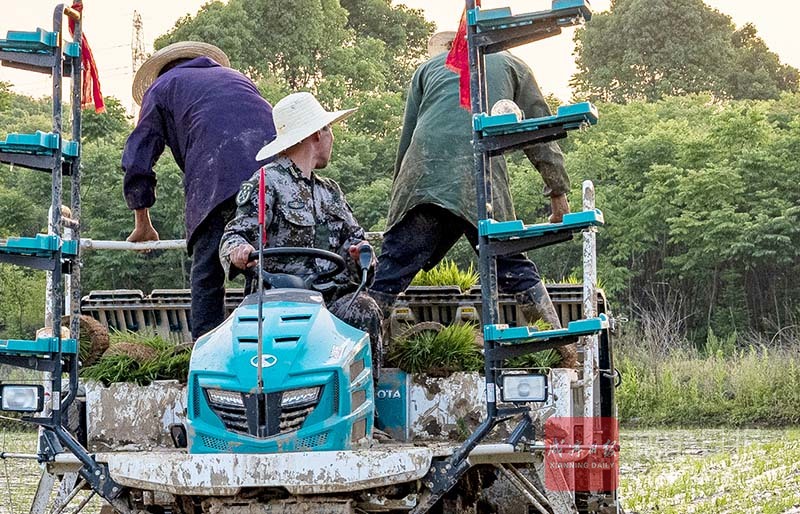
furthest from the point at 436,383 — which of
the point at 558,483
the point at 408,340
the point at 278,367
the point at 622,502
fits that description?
the point at 622,502

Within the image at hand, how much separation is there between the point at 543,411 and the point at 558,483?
465mm

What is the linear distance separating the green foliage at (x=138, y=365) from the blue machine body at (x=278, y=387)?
4.31 feet

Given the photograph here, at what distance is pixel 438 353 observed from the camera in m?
6.71

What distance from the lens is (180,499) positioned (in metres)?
5.64

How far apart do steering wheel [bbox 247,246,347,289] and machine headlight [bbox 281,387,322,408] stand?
63 cm

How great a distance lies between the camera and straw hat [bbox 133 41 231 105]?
812 centimetres

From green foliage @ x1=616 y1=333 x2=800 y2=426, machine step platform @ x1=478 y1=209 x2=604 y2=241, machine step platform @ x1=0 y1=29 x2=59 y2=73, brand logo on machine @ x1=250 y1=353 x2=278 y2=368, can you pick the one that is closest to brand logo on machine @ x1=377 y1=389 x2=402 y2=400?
machine step platform @ x1=478 y1=209 x2=604 y2=241

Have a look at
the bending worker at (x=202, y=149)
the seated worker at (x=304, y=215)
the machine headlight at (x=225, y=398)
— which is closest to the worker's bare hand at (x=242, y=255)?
the seated worker at (x=304, y=215)

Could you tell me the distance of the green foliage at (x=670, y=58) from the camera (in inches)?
1807

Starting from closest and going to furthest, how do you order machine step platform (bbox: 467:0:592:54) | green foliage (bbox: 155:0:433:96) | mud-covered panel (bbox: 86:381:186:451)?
machine step platform (bbox: 467:0:592:54) → mud-covered panel (bbox: 86:381:186:451) → green foliage (bbox: 155:0:433:96)

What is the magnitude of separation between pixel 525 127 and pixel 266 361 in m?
1.35

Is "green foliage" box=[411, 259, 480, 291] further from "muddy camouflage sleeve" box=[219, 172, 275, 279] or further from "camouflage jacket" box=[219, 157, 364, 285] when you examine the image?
"muddy camouflage sleeve" box=[219, 172, 275, 279]

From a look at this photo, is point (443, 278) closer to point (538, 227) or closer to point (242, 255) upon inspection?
A: point (242, 255)

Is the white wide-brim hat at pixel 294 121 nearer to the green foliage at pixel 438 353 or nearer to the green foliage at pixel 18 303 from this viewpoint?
the green foliage at pixel 438 353
